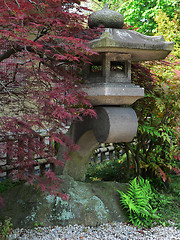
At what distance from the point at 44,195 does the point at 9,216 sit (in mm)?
450

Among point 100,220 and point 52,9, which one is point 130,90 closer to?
point 52,9

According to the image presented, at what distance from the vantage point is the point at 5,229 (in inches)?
107

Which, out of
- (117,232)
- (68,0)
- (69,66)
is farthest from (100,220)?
(68,0)

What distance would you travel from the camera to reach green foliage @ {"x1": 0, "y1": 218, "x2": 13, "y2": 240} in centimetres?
272

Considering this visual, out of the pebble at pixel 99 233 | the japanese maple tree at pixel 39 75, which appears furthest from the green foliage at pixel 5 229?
the japanese maple tree at pixel 39 75

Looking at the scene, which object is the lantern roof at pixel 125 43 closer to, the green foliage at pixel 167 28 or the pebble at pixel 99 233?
the pebble at pixel 99 233

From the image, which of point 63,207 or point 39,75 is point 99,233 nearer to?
point 63,207

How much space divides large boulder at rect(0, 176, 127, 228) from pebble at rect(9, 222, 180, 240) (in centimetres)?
7

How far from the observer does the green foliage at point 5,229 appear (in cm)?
272

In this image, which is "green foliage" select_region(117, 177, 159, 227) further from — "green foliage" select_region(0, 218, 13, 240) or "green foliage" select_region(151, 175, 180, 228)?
"green foliage" select_region(0, 218, 13, 240)

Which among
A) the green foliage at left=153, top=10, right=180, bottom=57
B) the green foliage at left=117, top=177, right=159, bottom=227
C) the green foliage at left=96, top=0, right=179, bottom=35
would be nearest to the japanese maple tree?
the green foliage at left=117, top=177, right=159, bottom=227

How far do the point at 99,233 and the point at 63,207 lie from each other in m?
0.51

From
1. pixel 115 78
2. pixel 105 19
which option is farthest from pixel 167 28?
pixel 115 78

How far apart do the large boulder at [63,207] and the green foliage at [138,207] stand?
12 cm
